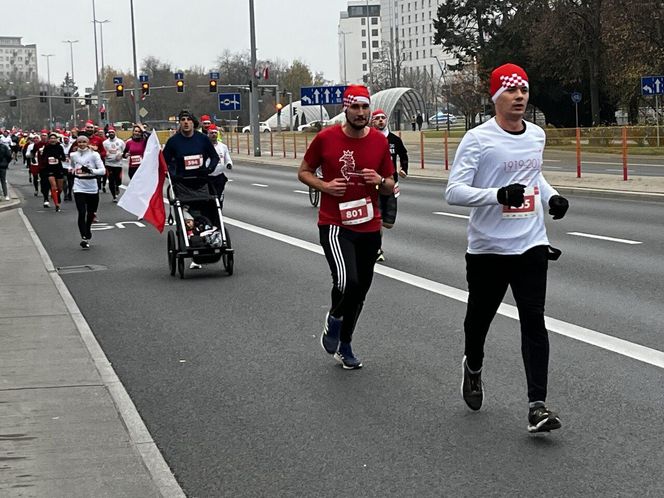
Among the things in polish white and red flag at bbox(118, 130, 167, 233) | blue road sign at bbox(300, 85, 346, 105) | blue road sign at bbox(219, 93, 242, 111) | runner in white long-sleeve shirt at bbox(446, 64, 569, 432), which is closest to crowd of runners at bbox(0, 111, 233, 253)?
polish white and red flag at bbox(118, 130, 167, 233)

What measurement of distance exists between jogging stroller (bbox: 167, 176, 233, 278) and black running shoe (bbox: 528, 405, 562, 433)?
26.7 ft

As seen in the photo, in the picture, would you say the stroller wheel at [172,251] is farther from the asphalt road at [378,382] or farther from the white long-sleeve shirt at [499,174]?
the white long-sleeve shirt at [499,174]

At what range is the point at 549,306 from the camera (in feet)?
35.6

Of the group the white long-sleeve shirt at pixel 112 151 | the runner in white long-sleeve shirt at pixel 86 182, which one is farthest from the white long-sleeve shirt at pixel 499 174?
the white long-sleeve shirt at pixel 112 151

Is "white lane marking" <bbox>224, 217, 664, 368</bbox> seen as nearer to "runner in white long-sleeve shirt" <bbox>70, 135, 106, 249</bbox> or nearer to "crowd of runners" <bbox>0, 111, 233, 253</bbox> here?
"crowd of runners" <bbox>0, 111, 233, 253</bbox>

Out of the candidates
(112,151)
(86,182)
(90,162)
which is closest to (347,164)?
(90,162)

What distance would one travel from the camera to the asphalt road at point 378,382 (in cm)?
578

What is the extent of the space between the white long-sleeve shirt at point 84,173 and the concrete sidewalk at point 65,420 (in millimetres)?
6351

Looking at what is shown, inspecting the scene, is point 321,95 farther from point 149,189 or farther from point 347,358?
point 347,358

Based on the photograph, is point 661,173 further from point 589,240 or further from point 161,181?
point 161,181

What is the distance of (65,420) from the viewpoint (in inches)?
273

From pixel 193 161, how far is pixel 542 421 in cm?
843

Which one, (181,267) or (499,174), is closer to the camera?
(499,174)

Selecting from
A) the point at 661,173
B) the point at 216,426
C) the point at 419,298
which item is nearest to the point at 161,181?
the point at 419,298
